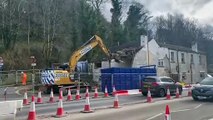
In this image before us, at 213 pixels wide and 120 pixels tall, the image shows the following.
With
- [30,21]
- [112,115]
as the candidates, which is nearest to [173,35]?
[30,21]

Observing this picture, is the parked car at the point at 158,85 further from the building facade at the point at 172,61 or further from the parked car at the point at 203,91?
the building facade at the point at 172,61

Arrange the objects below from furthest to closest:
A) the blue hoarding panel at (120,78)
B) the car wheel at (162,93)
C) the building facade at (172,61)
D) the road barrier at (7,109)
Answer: the building facade at (172,61) → the blue hoarding panel at (120,78) → the car wheel at (162,93) → the road barrier at (7,109)

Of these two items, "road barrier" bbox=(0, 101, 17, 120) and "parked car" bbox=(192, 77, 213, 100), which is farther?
"parked car" bbox=(192, 77, 213, 100)

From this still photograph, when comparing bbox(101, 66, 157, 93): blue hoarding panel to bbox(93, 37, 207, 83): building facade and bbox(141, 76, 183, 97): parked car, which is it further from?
bbox(93, 37, 207, 83): building facade

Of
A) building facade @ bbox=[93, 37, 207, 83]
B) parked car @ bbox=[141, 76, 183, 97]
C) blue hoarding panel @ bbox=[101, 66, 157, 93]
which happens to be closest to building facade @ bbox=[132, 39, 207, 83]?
building facade @ bbox=[93, 37, 207, 83]

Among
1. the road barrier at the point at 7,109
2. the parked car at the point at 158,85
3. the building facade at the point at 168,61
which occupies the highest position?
the building facade at the point at 168,61

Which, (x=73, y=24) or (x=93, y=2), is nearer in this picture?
(x=73, y=24)

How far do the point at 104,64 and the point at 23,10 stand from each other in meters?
14.6

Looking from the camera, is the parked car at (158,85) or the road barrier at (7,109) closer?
the road barrier at (7,109)

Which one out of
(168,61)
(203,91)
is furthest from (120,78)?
(168,61)

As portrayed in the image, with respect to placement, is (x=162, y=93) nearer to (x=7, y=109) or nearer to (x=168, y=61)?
(x=7, y=109)

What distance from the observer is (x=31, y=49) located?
5172 centimetres

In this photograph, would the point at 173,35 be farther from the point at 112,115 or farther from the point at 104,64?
the point at 112,115

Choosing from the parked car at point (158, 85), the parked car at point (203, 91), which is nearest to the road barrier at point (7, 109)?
the parked car at point (203, 91)
